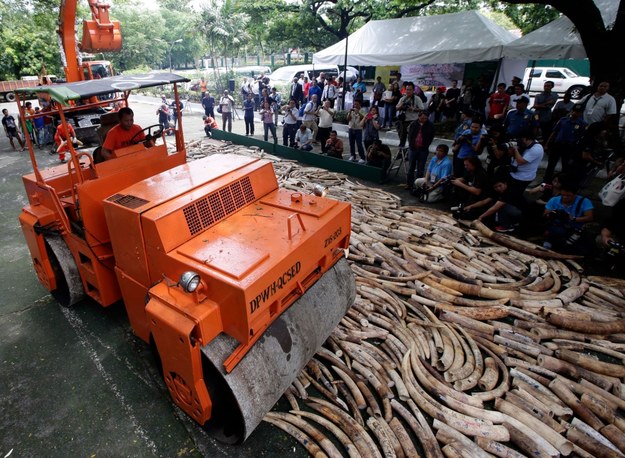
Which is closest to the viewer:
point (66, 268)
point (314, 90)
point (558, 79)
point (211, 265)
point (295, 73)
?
point (211, 265)

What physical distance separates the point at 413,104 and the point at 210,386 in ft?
39.9

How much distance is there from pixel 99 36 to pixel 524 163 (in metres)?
13.2

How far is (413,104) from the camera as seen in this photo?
516 inches

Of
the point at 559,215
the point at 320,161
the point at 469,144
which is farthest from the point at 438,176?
the point at 320,161

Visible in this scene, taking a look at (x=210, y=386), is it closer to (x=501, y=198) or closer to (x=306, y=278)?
(x=306, y=278)

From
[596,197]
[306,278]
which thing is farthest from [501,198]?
[306,278]

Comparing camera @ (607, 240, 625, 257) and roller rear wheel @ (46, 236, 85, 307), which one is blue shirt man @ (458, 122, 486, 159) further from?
roller rear wheel @ (46, 236, 85, 307)

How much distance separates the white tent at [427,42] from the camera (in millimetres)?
12891

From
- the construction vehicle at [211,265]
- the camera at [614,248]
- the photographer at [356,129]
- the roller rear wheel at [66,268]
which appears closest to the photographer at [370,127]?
the photographer at [356,129]

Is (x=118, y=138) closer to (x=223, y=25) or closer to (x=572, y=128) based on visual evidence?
(x=572, y=128)

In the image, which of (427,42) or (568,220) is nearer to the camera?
(568,220)

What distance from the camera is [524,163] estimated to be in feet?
25.1

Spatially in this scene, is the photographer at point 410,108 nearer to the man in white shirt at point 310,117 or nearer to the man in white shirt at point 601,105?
the man in white shirt at point 310,117

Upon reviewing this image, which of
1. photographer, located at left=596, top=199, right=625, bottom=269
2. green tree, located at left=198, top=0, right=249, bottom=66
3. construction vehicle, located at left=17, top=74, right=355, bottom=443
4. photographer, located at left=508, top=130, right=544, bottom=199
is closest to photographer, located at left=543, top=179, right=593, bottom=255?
photographer, located at left=596, top=199, right=625, bottom=269
